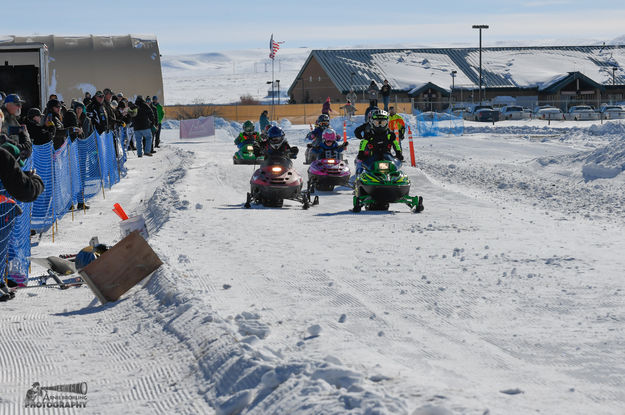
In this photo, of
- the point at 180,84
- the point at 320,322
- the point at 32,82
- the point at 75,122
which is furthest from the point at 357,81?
the point at 180,84

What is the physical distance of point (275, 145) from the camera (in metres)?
15.6

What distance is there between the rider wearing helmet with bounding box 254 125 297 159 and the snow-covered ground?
1.56 metres

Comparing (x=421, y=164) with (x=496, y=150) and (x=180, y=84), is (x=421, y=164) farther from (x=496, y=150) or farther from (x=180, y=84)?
(x=180, y=84)

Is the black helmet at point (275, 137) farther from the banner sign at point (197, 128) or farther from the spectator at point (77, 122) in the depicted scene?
the banner sign at point (197, 128)

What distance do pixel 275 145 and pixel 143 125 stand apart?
14.8 meters

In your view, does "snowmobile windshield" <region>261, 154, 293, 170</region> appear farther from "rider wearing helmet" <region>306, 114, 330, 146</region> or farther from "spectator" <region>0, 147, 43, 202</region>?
"spectator" <region>0, 147, 43, 202</region>

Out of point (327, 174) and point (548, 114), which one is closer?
point (327, 174)

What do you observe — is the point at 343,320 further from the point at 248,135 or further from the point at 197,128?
the point at 197,128

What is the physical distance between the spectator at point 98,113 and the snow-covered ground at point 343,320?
6456mm

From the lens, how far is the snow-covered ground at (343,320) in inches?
206

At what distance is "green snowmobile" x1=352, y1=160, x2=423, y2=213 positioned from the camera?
14742 mm

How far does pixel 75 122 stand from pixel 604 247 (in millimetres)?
10839

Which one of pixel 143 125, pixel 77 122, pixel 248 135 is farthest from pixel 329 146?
pixel 143 125

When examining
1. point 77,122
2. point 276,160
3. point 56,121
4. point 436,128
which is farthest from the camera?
point 436,128
